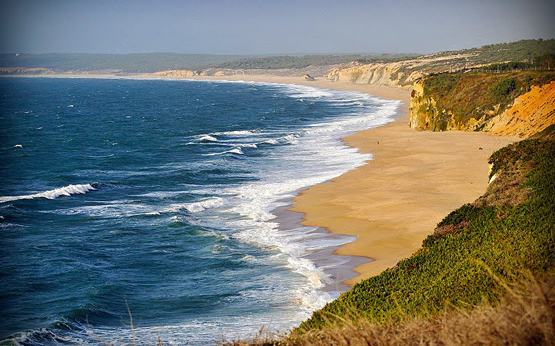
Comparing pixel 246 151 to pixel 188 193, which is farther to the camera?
pixel 246 151

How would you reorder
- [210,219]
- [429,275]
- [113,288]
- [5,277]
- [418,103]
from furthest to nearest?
[418,103], [210,219], [5,277], [113,288], [429,275]

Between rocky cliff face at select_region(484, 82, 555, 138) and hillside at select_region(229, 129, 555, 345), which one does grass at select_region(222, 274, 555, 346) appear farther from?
rocky cliff face at select_region(484, 82, 555, 138)

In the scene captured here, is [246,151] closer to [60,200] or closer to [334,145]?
[334,145]

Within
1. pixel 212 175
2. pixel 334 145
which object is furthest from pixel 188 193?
pixel 334 145

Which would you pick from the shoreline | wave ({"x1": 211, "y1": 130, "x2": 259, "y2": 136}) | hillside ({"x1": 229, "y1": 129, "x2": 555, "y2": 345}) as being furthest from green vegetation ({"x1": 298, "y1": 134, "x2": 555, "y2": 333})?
wave ({"x1": 211, "y1": 130, "x2": 259, "y2": 136})

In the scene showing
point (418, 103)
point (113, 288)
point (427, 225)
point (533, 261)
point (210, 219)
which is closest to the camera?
point (533, 261)

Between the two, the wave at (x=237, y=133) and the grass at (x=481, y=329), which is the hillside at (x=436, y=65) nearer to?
the wave at (x=237, y=133)

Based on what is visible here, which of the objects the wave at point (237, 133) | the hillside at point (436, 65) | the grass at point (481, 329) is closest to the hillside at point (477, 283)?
the grass at point (481, 329)

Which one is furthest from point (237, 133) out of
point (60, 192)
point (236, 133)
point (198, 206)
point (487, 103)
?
point (198, 206)

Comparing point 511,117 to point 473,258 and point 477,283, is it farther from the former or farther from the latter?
point 477,283
